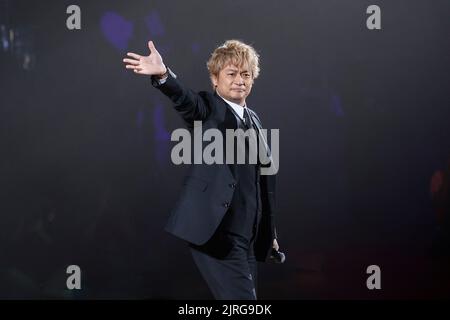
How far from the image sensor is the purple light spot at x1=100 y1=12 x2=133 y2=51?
11.6 feet

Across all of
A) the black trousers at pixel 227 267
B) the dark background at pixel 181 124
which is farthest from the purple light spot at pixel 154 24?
the black trousers at pixel 227 267

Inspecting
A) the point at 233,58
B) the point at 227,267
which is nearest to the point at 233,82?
the point at 233,58

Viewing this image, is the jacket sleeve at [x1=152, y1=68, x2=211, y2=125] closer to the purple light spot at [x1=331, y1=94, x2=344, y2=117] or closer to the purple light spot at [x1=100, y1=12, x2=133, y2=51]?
the purple light spot at [x1=100, y1=12, x2=133, y2=51]

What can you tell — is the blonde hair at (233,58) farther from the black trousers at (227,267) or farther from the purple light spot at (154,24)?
the purple light spot at (154,24)

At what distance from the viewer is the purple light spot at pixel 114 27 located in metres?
3.55

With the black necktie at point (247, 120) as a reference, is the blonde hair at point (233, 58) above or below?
above

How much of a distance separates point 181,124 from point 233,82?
1222mm

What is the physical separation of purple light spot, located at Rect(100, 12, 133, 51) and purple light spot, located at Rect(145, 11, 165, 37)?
12 centimetres

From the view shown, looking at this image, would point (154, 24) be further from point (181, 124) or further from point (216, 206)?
point (216, 206)

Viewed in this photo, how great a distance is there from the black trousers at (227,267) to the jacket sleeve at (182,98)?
433 mm

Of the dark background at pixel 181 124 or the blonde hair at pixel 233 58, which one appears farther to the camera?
the dark background at pixel 181 124

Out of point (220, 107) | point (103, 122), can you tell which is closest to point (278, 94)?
point (103, 122)

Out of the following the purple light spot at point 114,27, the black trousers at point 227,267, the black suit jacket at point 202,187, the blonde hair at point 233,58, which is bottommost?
the black trousers at point 227,267

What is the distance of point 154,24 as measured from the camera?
3574 millimetres
